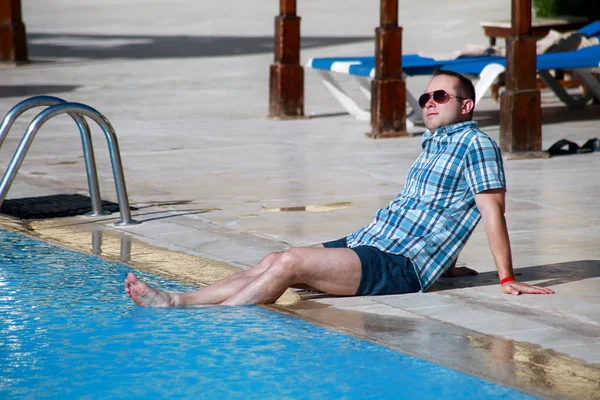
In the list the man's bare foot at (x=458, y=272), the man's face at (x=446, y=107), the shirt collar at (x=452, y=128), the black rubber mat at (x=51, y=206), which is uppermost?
the man's face at (x=446, y=107)

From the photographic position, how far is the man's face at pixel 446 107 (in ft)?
19.1

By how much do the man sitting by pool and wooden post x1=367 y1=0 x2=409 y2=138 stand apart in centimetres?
738

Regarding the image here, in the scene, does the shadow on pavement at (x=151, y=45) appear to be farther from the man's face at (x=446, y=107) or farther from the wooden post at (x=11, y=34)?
the man's face at (x=446, y=107)

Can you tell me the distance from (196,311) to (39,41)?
2756 cm

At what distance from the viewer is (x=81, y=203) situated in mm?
9117

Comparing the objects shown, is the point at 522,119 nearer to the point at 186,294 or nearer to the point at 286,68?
the point at 286,68

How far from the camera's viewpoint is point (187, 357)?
5.16 m

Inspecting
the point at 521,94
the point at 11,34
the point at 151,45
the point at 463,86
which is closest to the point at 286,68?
the point at 521,94

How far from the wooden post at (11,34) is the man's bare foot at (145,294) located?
20444 millimetres

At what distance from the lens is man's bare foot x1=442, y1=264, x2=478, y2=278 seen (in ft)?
20.9

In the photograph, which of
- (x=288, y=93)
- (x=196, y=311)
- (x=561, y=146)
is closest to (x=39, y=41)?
(x=288, y=93)

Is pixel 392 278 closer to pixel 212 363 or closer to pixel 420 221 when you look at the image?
pixel 420 221

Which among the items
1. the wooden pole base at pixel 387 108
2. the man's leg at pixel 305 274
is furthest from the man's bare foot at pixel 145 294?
the wooden pole base at pixel 387 108

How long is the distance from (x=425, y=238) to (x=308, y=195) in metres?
3.67
